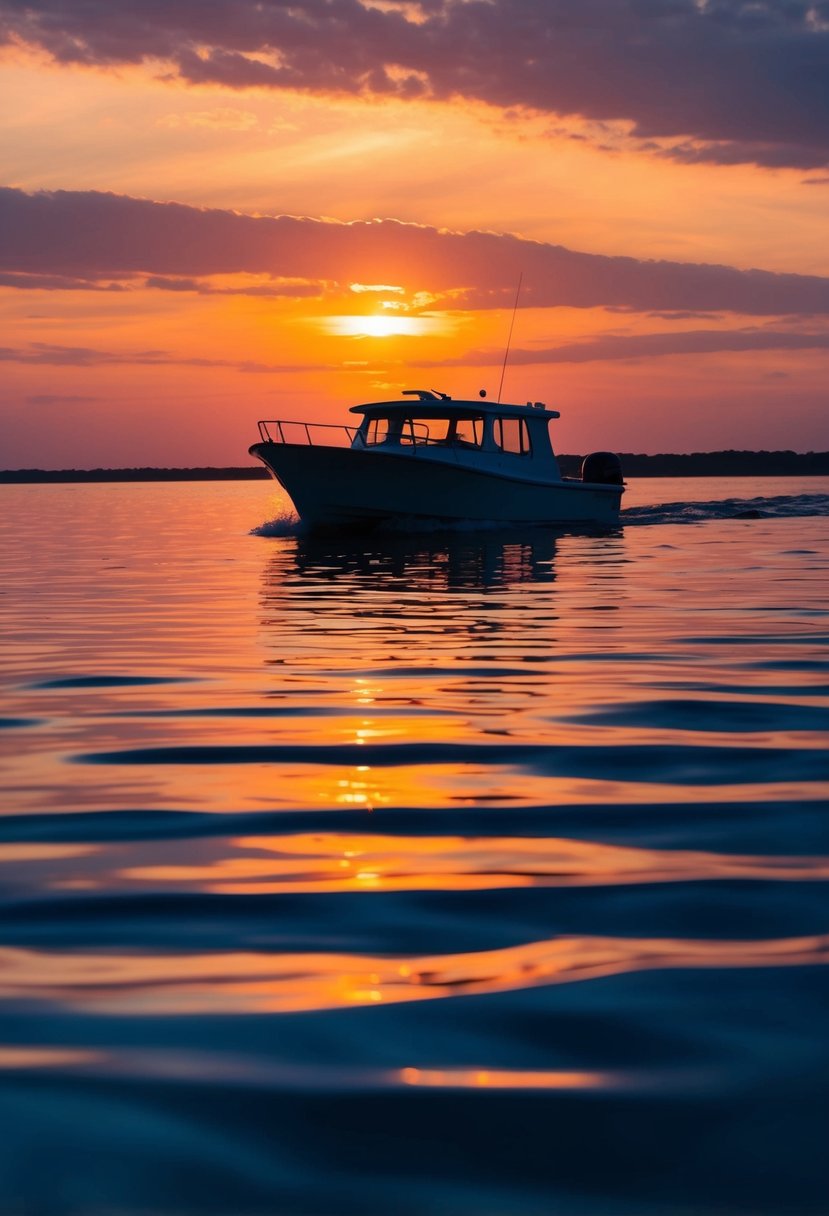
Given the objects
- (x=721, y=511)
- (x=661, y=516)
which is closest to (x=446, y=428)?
(x=661, y=516)

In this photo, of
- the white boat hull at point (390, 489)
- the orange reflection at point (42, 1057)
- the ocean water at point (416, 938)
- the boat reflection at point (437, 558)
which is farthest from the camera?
the white boat hull at point (390, 489)

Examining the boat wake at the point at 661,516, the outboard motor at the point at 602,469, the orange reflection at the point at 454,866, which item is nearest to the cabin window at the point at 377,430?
the boat wake at the point at 661,516

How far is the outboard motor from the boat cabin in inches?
180

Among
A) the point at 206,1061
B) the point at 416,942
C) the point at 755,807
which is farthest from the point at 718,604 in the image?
the point at 206,1061

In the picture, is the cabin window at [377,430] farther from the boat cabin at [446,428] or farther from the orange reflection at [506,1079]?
the orange reflection at [506,1079]

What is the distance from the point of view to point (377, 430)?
2759 centimetres

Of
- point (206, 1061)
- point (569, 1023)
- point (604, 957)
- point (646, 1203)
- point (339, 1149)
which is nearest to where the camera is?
point (646, 1203)

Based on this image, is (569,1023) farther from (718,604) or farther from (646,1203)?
(718,604)

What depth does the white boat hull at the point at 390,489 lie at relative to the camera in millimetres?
26297

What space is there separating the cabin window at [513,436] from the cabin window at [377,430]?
2098 mm

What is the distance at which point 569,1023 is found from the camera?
331 centimetres

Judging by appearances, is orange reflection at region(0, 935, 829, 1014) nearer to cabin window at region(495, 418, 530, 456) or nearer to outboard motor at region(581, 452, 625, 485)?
cabin window at region(495, 418, 530, 456)

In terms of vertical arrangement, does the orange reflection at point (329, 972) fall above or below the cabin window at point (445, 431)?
below

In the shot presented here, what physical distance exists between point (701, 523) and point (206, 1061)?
35752 millimetres
